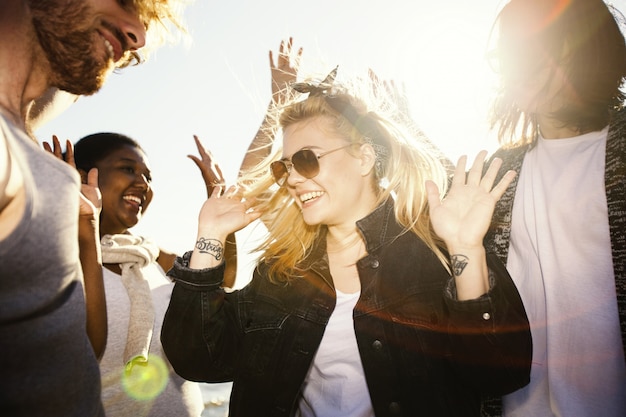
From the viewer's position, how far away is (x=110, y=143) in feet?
12.9

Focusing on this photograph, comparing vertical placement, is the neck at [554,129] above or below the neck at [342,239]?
above

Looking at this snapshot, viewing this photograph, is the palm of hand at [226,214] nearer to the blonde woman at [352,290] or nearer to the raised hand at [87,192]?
the blonde woman at [352,290]

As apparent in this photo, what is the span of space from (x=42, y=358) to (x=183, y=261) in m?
1.39

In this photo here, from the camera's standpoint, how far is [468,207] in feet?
6.65

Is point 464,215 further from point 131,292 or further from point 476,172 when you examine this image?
point 131,292

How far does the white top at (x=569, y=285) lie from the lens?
2.01 meters

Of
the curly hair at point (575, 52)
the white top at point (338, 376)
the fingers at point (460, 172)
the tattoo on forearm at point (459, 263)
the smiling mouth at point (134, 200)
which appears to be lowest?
the white top at point (338, 376)

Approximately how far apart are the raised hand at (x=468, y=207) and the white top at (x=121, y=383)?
7.90 ft

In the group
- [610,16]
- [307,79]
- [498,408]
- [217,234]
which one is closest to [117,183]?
[217,234]

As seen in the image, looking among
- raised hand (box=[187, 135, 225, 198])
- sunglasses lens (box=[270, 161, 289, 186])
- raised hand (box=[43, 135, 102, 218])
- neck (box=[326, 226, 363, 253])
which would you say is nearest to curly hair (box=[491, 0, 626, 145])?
neck (box=[326, 226, 363, 253])

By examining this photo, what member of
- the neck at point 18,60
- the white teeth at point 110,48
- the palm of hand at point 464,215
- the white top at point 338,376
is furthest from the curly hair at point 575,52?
the neck at point 18,60

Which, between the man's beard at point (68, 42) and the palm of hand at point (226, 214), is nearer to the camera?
the man's beard at point (68, 42)

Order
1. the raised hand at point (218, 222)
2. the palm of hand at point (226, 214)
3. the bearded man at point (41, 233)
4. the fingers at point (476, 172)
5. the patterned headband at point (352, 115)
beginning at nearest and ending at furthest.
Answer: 1. the bearded man at point (41, 233)
2. the fingers at point (476, 172)
3. the raised hand at point (218, 222)
4. the palm of hand at point (226, 214)
5. the patterned headband at point (352, 115)

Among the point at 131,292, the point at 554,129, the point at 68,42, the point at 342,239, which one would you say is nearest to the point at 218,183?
the point at 131,292
